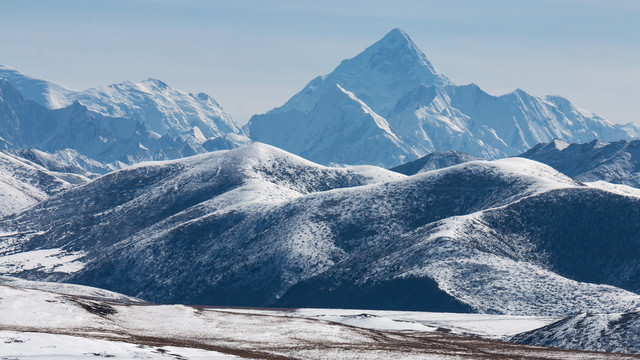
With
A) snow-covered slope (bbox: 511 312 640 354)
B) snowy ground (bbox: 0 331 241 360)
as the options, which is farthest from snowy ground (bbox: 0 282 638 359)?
snow-covered slope (bbox: 511 312 640 354)

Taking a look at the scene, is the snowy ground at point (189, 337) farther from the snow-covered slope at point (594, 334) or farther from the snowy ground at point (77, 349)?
the snow-covered slope at point (594, 334)

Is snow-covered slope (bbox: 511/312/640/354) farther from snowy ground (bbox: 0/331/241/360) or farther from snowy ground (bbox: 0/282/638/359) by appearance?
snowy ground (bbox: 0/331/241/360)

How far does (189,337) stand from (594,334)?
45.4m

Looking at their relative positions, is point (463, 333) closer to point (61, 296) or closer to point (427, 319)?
point (427, 319)

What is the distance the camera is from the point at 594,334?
99.0 metres

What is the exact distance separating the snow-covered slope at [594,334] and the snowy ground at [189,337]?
1182cm

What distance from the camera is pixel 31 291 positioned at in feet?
315

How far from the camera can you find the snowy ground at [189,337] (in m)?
66.6

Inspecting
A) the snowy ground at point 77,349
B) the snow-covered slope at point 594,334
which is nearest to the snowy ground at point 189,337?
the snowy ground at point 77,349

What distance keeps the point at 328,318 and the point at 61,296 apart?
37826 mm

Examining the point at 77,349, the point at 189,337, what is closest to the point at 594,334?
the point at 189,337

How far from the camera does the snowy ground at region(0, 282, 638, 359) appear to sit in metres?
66.6

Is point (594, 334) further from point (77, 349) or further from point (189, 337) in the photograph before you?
point (77, 349)

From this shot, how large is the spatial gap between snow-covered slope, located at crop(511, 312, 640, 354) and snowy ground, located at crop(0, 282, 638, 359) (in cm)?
1182
